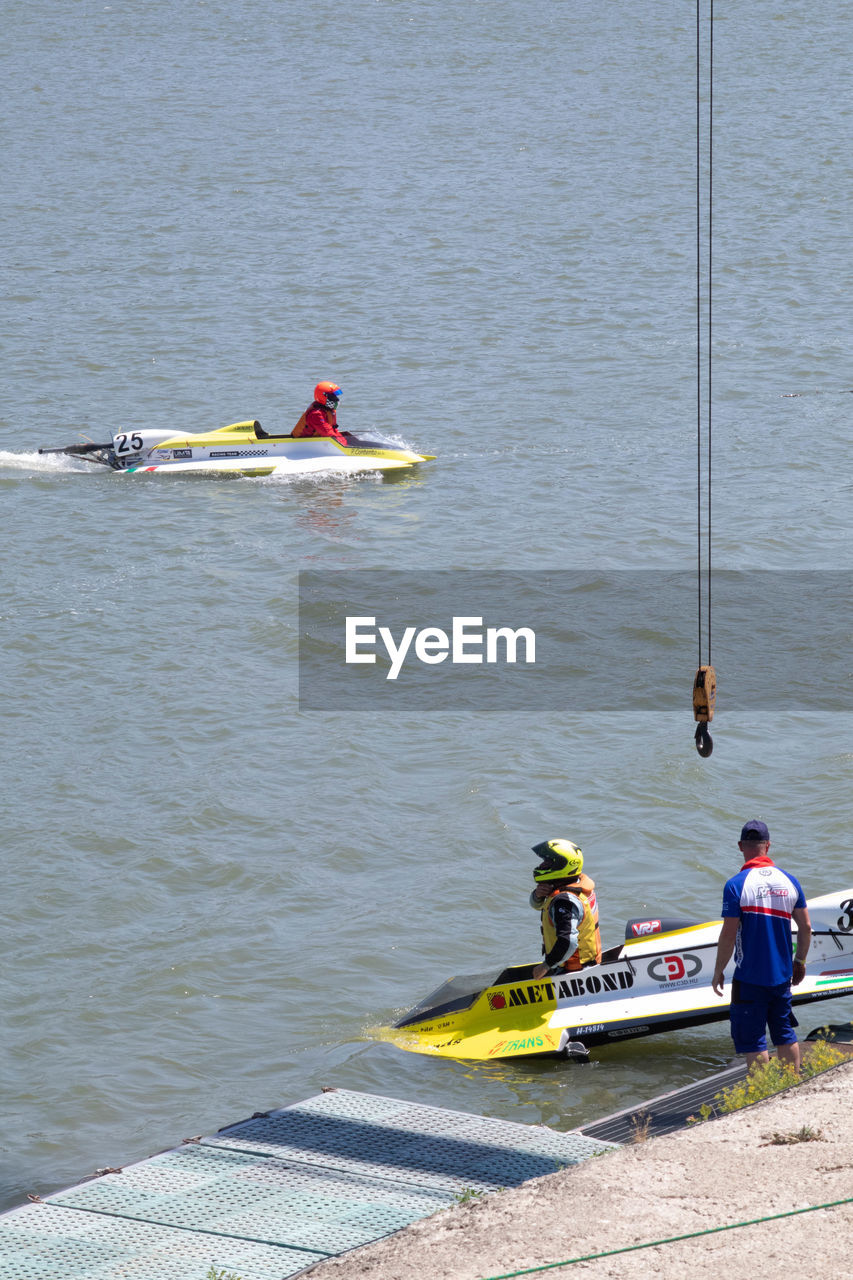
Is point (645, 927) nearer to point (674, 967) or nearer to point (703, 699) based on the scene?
point (674, 967)

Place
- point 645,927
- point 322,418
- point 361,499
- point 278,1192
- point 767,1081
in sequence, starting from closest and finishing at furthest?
point 278,1192 → point 767,1081 → point 645,927 → point 322,418 → point 361,499

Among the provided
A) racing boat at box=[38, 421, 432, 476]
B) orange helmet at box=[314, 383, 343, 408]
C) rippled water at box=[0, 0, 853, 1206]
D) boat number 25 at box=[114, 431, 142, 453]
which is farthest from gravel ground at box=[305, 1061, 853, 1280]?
boat number 25 at box=[114, 431, 142, 453]

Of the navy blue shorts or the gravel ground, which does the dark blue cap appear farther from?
the gravel ground

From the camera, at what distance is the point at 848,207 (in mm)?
40062

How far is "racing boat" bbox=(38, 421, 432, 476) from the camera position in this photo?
24.7 m

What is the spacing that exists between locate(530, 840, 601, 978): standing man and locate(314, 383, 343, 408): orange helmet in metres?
13.6

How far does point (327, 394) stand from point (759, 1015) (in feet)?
52.4

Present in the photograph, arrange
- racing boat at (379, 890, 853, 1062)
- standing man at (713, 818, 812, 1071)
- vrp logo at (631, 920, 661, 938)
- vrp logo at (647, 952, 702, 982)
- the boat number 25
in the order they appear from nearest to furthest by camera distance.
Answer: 1. standing man at (713, 818, 812, 1071)
2. racing boat at (379, 890, 853, 1062)
3. vrp logo at (647, 952, 702, 982)
4. vrp logo at (631, 920, 661, 938)
5. the boat number 25

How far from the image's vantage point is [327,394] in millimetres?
23422

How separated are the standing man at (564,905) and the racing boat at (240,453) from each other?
1468 cm

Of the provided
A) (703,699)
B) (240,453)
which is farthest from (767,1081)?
(240,453)

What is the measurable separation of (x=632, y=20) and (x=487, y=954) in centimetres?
5061

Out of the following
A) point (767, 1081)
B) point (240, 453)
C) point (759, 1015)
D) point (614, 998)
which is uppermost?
point (240, 453)

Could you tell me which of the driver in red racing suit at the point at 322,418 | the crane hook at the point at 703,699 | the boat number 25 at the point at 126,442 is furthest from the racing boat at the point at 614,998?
the boat number 25 at the point at 126,442
